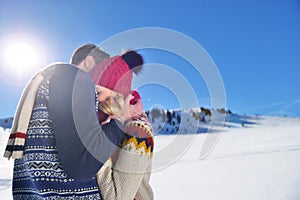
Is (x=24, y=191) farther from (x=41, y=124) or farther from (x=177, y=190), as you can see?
(x=177, y=190)

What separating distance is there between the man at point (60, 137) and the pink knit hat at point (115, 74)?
0.45 ft

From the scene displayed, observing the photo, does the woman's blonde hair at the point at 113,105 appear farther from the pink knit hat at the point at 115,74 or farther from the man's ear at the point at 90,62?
the man's ear at the point at 90,62

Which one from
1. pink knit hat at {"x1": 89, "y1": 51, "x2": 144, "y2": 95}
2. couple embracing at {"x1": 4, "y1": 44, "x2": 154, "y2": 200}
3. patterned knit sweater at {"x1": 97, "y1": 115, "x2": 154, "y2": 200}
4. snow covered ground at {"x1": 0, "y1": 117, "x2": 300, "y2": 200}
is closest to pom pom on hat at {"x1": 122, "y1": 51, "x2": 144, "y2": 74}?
pink knit hat at {"x1": 89, "y1": 51, "x2": 144, "y2": 95}

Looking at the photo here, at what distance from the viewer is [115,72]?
896mm

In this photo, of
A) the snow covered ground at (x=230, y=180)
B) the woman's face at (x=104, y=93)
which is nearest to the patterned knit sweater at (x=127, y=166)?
the woman's face at (x=104, y=93)

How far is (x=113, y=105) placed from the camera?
2.85 ft

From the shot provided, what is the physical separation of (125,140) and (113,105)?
130mm

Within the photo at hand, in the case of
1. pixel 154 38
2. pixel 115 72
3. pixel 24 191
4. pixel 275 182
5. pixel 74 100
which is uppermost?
pixel 275 182

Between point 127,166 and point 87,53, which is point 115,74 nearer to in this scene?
point 87,53

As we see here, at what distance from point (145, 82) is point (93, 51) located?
234 millimetres

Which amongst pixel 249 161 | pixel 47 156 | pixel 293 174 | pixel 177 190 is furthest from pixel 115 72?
Answer: pixel 249 161

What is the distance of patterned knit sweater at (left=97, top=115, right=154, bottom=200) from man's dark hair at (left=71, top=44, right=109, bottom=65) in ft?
0.89

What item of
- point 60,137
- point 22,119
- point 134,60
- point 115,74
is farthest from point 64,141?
point 134,60

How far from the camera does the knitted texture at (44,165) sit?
0.76m
